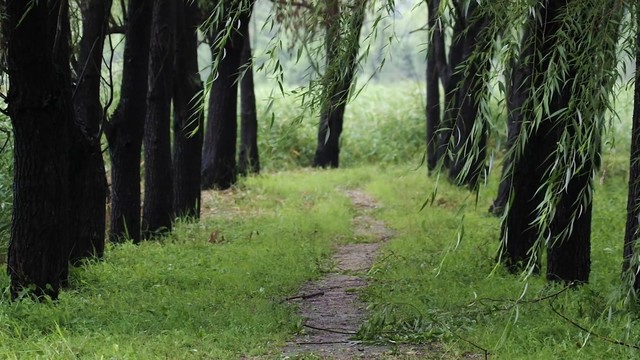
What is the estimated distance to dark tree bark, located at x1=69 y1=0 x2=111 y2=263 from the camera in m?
9.21

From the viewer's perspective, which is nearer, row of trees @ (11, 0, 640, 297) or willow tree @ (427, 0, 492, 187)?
row of trees @ (11, 0, 640, 297)

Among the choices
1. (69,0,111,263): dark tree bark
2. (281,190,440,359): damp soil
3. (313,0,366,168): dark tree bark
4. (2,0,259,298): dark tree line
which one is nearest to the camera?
(313,0,366,168): dark tree bark

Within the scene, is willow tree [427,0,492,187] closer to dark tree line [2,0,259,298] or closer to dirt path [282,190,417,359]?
dark tree line [2,0,259,298]

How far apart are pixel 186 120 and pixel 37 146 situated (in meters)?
5.69

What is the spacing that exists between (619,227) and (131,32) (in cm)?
764

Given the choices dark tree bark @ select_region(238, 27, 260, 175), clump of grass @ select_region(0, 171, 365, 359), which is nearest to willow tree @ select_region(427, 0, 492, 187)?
clump of grass @ select_region(0, 171, 365, 359)

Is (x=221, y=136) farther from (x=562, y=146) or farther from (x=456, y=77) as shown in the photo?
(x=562, y=146)

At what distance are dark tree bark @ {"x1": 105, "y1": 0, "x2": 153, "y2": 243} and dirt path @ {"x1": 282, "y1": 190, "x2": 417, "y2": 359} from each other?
9.58ft

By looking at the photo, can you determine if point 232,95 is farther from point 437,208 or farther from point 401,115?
point 401,115

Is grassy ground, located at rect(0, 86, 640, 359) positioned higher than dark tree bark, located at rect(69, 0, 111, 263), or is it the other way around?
dark tree bark, located at rect(69, 0, 111, 263)

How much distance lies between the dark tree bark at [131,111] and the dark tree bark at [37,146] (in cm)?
303

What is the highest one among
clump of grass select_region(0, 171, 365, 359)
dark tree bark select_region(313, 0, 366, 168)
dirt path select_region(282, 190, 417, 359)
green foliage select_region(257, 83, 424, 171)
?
dark tree bark select_region(313, 0, 366, 168)

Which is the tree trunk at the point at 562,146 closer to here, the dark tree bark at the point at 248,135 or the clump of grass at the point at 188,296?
the clump of grass at the point at 188,296

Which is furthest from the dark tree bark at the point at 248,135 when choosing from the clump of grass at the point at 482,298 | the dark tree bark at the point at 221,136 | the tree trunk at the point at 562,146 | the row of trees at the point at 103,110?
the tree trunk at the point at 562,146
